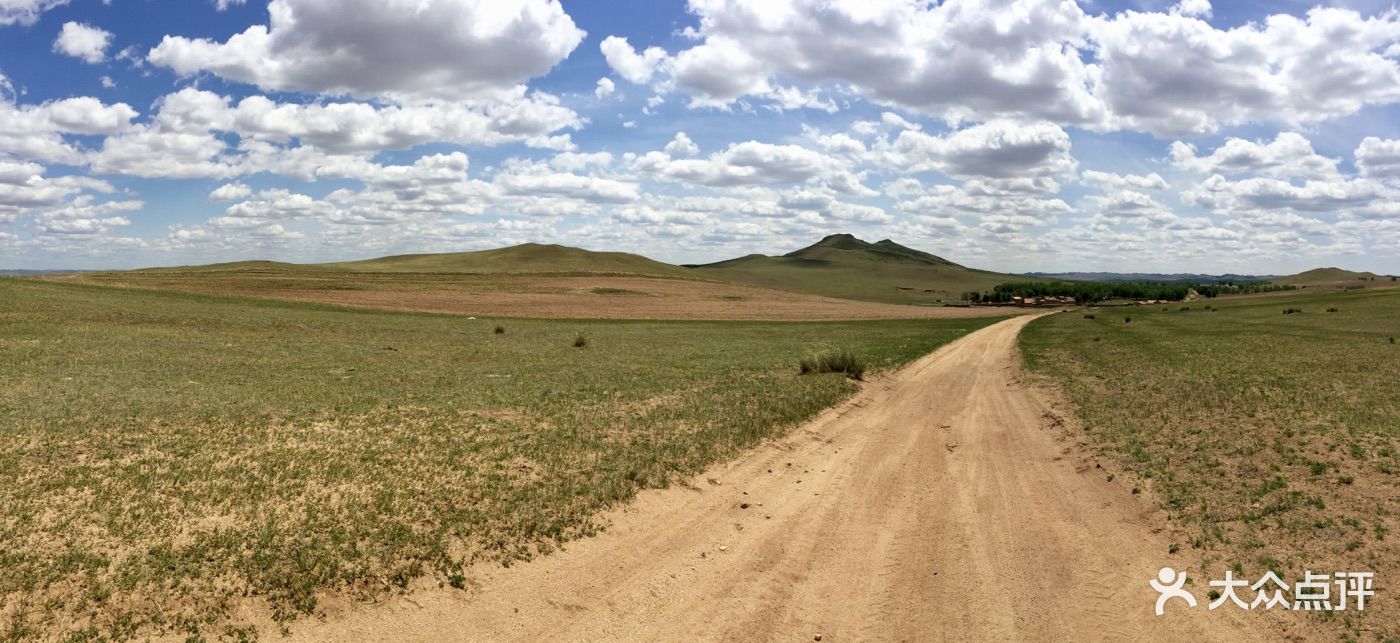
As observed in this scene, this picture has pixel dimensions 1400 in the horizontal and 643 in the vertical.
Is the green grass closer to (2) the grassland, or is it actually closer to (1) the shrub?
(1) the shrub

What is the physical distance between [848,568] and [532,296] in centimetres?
9488

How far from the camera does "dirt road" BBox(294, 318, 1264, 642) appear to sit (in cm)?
770

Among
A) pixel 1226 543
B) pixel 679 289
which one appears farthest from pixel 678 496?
pixel 679 289

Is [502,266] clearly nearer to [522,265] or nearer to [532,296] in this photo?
[522,265]

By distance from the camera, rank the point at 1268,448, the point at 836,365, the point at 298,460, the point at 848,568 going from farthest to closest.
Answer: the point at 836,365 < the point at 1268,448 < the point at 298,460 < the point at 848,568

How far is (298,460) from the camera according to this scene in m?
12.4

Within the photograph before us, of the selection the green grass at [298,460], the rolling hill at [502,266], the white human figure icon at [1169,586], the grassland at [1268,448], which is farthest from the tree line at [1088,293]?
the white human figure icon at [1169,586]

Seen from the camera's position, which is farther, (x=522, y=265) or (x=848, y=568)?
(x=522, y=265)

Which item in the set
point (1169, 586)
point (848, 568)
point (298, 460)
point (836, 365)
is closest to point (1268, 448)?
point (1169, 586)

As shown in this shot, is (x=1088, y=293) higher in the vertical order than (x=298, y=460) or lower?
higher

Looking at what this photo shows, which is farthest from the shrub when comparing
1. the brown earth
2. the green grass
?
the brown earth

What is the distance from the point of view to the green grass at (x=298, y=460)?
26.5 feet

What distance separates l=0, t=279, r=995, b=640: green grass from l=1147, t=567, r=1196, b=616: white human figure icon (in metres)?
7.27

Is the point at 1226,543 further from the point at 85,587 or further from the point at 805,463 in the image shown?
the point at 85,587
